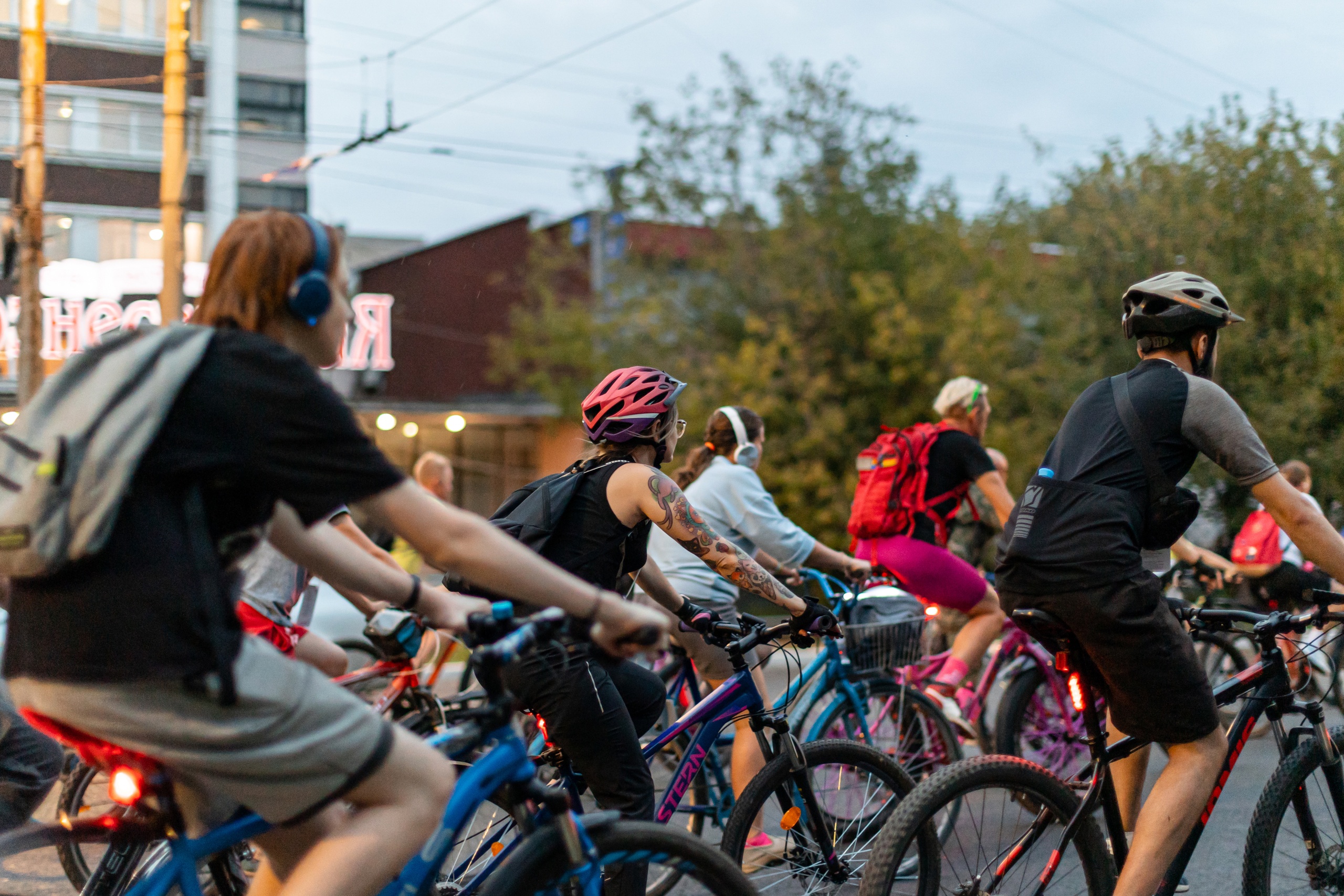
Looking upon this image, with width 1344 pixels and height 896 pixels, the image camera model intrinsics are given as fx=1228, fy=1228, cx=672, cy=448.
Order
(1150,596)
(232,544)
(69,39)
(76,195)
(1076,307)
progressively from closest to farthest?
(232,544) → (1150,596) → (69,39) → (76,195) → (1076,307)

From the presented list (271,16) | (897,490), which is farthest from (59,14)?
(897,490)

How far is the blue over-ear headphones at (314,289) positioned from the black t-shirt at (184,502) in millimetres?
168

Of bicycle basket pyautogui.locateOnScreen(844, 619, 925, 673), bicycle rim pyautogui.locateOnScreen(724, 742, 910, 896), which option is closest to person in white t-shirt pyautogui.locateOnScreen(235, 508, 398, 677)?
bicycle rim pyautogui.locateOnScreen(724, 742, 910, 896)

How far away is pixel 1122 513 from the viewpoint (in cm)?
332

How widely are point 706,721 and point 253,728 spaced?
7.07 ft

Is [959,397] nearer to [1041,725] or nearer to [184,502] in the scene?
[1041,725]

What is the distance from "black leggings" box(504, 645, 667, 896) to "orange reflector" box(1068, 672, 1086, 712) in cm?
124

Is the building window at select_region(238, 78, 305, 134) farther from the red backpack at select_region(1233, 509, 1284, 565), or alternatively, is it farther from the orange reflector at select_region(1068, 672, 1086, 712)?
the orange reflector at select_region(1068, 672, 1086, 712)

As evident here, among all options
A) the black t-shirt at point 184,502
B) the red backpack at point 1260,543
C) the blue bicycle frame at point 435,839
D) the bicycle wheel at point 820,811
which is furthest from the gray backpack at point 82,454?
the red backpack at point 1260,543

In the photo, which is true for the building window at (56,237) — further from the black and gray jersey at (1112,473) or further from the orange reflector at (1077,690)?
the orange reflector at (1077,690)

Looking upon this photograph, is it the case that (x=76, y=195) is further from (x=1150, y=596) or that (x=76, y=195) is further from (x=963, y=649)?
(x=1150, y=596)

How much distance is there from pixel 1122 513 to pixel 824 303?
72.9 ft

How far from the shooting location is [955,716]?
5.69 meters

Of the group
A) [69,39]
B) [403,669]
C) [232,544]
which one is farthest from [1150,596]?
[69,39]
